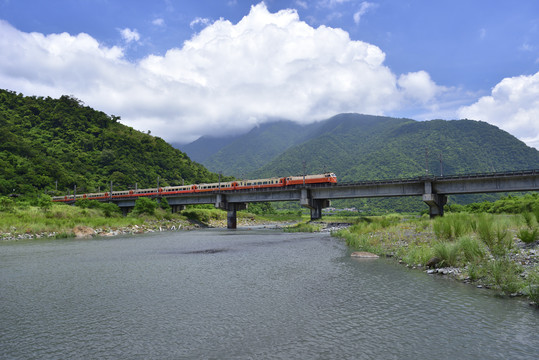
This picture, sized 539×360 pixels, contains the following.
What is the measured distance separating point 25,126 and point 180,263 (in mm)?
156693

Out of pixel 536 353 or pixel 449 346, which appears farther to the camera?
pixel 449 346

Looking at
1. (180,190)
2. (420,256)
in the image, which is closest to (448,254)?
(420,256)

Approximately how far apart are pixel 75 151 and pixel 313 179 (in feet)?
352

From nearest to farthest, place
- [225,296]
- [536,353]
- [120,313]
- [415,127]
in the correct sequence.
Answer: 1. [536,353]
2. [120,313]
3. [225,296]
4. [415,127]

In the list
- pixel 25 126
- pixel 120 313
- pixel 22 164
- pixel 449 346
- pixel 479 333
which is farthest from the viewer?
pixel 25 126

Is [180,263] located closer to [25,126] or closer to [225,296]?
[225,296]

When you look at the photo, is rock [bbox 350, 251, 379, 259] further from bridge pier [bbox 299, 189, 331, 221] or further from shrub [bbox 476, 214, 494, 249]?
bridge pier [bbox 299, 189, 331, 221]

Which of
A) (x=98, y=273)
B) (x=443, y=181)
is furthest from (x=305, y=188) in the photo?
(x=98, y=273)

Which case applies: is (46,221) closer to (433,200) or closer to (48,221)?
(48,221)

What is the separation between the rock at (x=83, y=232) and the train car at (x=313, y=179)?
37220 millimetres

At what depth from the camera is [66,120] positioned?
488 ft

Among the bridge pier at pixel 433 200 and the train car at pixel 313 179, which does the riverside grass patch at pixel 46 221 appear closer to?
the train car at pixel 313 179

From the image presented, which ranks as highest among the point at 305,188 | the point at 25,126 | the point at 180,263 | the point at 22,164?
the point at 25,126

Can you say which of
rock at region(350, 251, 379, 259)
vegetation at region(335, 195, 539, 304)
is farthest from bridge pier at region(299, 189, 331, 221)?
rock at region(350, 251, 379, 259)
